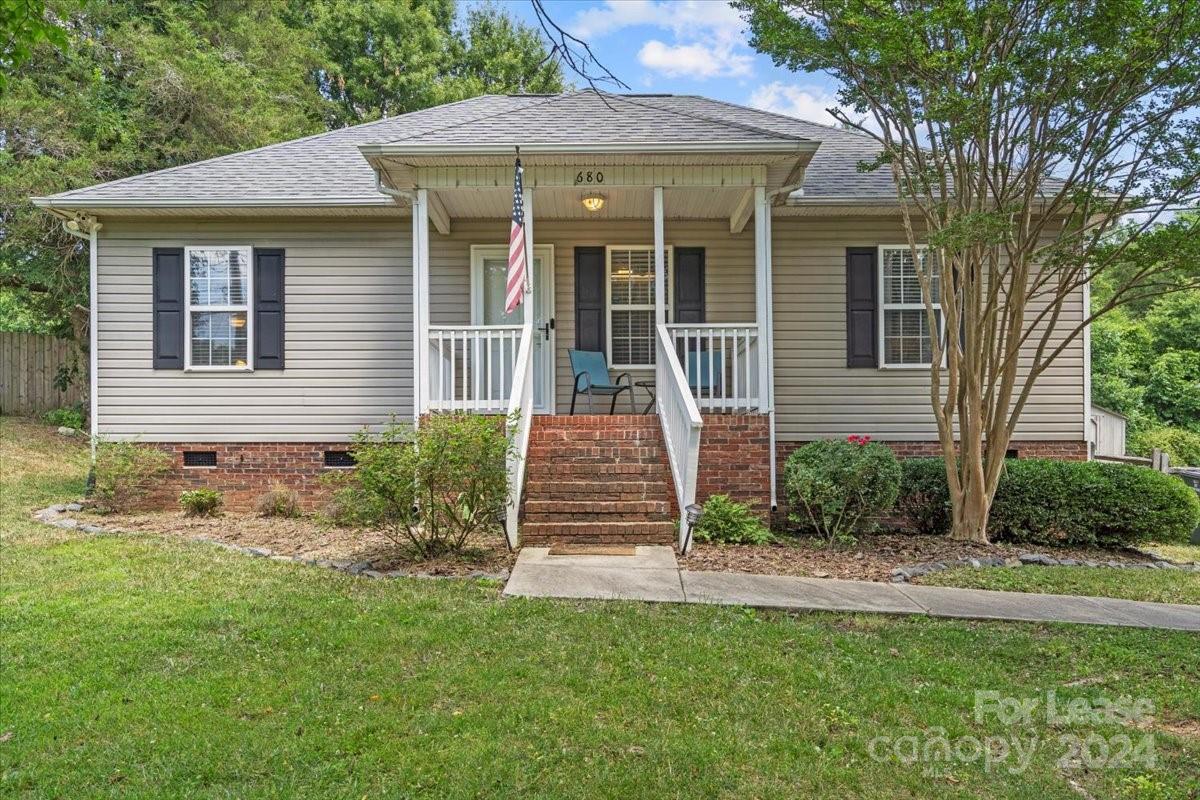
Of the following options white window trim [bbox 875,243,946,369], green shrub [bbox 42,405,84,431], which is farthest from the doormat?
green shrub [bbox 42,405,84,431]

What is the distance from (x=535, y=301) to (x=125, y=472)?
4.65 meters

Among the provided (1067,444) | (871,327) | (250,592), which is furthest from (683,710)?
(1067,444)

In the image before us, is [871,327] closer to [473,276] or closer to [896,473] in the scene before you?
[896,473]

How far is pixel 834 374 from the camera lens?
8141 millimetres

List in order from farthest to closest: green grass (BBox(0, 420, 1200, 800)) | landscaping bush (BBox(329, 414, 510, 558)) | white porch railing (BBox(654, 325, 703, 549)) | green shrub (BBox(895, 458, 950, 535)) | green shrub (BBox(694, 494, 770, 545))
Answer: green shrub (BBox(895, 458, 950, 535)), green shrub (BBox(694, 494, 770, 545)), white porch railing (BBox(654, 325, 703, 549)), landscaping bush (BBox(329, 414, 510, 558)), green grass (BBox(0, 420, 1200, 800))

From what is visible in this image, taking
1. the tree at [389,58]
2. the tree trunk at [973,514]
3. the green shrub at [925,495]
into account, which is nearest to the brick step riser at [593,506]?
the green shrub at [925,495]

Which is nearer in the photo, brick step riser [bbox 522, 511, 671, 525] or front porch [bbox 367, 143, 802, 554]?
brick step riser [bbox 522, 511, 671, 525]

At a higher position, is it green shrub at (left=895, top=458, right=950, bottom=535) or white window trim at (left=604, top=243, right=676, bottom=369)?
white window trim at (left=604, top=243, right=676, bottom=369)

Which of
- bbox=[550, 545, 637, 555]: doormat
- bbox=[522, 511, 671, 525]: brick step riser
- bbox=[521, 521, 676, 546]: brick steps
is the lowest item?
bbox=[550, 545, 637, 555]: doormat

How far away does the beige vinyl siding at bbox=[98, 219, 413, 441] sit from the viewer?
8.06 metres

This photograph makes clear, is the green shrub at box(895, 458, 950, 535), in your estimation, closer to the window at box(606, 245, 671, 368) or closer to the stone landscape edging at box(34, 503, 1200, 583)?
the stone landscape edging at box(34, 503, 1200, 583)

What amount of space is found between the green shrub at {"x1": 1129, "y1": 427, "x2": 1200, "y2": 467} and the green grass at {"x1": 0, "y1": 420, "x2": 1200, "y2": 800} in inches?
574

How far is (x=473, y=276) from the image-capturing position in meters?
8.31

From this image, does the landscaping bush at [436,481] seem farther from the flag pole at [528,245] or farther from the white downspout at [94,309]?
the white downspout at [94,309]
